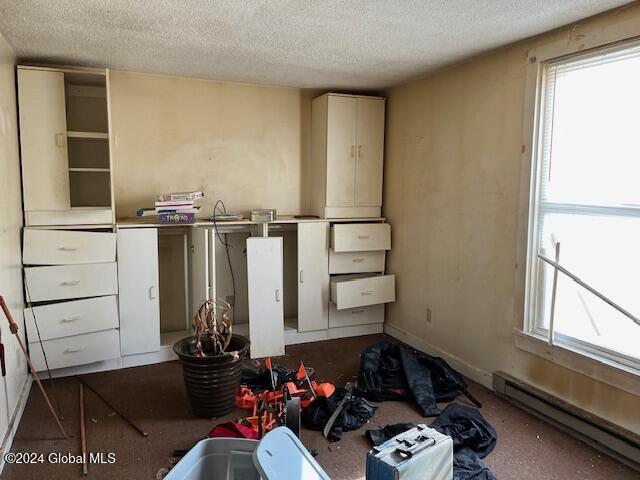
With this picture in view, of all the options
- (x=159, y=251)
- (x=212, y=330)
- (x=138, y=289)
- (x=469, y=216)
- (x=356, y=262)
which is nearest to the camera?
(x=212, y=330)

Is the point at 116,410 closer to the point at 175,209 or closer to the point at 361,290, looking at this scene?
the point at 175,209

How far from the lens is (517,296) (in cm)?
290

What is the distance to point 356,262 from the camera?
4164 mm

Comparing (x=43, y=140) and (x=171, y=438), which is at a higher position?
(x=43, y=140)

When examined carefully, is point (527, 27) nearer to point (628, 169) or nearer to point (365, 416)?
point (628, 169)

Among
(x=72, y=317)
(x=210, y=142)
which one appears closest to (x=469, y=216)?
(x=210, y=142)

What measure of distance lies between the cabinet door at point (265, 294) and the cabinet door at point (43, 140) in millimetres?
1349

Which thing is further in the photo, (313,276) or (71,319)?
(313,276)

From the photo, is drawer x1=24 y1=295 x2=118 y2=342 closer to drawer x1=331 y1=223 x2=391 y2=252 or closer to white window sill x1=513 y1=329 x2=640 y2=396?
drawer x1=331 y1=223 x2=391 y2=252

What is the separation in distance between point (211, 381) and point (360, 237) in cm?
189

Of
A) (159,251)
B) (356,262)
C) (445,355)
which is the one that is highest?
A: (159,251)

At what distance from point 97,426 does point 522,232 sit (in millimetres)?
2666

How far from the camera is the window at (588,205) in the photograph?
91.0 inches

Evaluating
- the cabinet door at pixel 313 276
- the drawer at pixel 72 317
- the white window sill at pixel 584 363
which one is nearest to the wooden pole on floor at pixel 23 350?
the drawer at pixel 72 317
